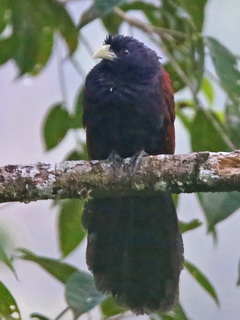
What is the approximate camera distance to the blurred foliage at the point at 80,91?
8.09ft

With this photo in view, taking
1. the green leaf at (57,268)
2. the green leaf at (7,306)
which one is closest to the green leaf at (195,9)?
the green leaf at (57,268)

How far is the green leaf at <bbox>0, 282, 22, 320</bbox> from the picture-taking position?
229 centimetres

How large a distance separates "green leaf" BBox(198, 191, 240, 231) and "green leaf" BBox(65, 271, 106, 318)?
1.47 ft

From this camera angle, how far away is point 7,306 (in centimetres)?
236

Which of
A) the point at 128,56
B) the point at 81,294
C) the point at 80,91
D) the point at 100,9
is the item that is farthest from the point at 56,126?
the point at 81,294

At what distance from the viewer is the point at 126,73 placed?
3201mm

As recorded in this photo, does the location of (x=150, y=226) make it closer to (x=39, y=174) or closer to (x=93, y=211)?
(x=93, y=211)

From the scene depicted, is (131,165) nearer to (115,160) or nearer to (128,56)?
(115,160)

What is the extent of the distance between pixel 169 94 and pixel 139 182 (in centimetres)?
81

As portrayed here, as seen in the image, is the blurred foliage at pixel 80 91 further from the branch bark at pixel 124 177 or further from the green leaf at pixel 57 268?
the branch bark at pixel 124 177

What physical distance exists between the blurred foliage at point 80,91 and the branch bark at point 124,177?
0.20 meters

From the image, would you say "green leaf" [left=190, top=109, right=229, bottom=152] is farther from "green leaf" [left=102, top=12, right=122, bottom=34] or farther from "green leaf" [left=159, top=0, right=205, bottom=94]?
"green leaf" [left=102, top=12, right=122, bottom=34]

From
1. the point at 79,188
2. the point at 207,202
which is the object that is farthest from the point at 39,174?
the point at 207,202

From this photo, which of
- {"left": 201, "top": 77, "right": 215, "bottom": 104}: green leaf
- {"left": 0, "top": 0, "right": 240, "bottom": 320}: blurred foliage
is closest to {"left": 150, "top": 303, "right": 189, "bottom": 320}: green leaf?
{"left": 0, "top": 0, "right": 240, "bottom": 320}: blurred foliage
